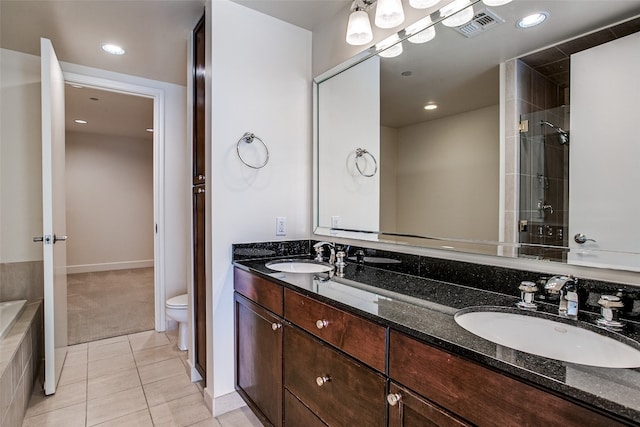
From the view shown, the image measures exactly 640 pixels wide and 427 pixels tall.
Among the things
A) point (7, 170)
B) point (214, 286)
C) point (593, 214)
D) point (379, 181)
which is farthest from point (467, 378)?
point (7, 170)

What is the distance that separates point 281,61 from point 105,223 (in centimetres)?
510

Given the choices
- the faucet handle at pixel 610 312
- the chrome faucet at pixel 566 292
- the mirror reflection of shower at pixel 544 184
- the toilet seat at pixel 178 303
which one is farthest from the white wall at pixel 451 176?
the toilet seat at pixel 178 303

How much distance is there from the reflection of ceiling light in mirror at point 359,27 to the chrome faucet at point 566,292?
4.60ft

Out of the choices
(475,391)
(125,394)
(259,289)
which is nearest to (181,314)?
(125,394)

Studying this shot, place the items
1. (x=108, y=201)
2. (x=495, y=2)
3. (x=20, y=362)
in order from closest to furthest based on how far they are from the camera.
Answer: (x=495, y=2)
(x=20, y=362)
(x=108, y=201)

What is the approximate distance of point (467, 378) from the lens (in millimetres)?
778

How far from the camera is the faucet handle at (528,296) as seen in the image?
1049 millimetres

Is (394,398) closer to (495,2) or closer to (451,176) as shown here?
(451,176)

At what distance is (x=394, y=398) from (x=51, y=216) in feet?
7.23

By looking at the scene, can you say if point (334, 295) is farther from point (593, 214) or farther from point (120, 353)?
point (120, 353)

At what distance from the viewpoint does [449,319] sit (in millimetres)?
968

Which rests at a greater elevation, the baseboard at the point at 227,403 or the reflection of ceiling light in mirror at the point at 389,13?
the reflection of ceiling light in mirror at the point at 389,13

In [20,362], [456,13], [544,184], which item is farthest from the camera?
[20,362]

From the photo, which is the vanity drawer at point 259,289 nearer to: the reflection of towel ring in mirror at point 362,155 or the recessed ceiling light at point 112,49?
the reflection of towel ring in mirror at point 362,155
